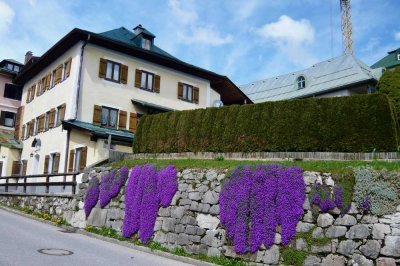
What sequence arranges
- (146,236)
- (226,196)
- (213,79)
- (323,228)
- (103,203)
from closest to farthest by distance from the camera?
(323,228)
(226,196)
(146,236)
(103,203)
(213,79)

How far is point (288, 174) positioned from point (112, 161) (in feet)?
30.2

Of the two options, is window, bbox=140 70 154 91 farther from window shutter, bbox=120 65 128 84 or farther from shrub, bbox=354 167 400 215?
shrub, bbox=354 167 400 215

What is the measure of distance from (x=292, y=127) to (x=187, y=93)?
19830 millimetres

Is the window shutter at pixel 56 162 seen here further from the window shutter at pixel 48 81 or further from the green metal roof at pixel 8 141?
the green metal roof at pixel 8 141

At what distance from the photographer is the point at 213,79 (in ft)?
113

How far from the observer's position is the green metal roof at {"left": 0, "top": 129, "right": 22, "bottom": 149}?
34906mm

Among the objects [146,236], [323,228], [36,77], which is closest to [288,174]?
[323,228]

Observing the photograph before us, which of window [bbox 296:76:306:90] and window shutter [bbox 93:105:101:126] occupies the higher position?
window [bbox 296:76:306:90]

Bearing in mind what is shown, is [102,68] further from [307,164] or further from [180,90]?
[307,164]

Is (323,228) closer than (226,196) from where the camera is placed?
Yes

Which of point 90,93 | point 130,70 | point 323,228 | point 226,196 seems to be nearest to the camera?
point 323,228

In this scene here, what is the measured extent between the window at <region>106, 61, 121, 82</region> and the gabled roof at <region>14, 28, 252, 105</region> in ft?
3.50

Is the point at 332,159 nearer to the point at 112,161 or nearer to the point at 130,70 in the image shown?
the point at 112,161

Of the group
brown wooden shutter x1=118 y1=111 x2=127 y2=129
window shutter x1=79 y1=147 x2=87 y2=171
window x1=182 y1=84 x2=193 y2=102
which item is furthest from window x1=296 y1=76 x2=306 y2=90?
window shutter x1=79 y1=147 x2=87 y2=171
